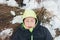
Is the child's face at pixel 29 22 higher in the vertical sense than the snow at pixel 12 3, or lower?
higher

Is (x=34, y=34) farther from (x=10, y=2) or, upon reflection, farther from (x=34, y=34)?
(x=10, y=2)

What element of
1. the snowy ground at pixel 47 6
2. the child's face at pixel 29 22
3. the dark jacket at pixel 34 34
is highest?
the child's face at pixel 29 22

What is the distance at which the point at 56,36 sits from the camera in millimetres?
8109

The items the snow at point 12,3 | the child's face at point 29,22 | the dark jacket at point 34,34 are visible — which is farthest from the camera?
the snow at point 12,3

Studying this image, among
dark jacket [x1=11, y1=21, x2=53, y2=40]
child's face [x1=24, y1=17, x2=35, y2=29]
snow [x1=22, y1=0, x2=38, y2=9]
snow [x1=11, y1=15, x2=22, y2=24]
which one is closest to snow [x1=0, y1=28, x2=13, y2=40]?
snow [x1=11, y1=15, x2=22, y2=24]

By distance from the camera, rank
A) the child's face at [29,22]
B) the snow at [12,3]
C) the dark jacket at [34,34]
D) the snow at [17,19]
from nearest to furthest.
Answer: the child's face at [29,22]
the dark jacket at [34,34]
the snow at [17,19]
the snow at [12,3]

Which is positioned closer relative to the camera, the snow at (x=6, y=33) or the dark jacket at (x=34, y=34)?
the dark jacket at (x=34, y=34)

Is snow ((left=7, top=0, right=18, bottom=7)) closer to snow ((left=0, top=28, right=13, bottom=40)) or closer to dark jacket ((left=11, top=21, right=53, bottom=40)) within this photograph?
snow ((left=0, top=28, right=13, bottom=40))

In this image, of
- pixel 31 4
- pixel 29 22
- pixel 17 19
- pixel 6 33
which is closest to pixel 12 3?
pixel 31 4

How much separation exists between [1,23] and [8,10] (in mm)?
554

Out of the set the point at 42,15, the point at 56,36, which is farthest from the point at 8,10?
the point at 56,36

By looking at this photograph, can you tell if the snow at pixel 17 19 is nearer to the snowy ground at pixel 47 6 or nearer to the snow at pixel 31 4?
the snowy ground at pixel 47 6

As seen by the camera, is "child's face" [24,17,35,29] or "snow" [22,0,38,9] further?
"snow" [22,0,38,9]

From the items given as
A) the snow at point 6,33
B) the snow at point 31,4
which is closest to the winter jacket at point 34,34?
the snow at point 6,33
